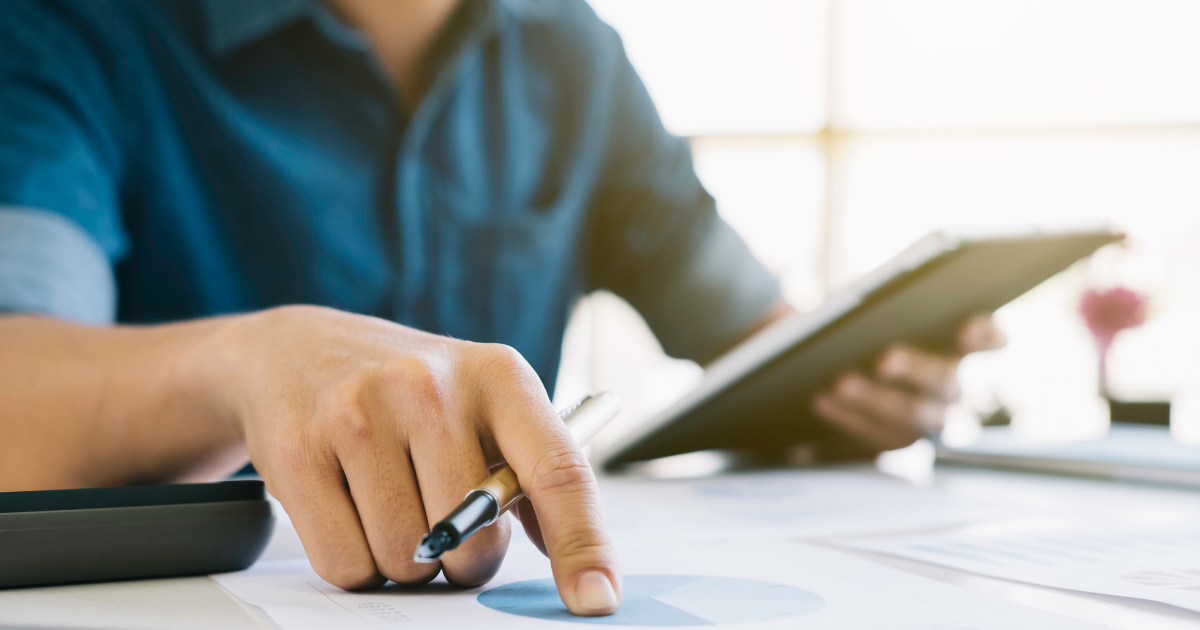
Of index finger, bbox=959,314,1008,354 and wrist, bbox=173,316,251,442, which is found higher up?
index finger, bbox=959,314,1008,354

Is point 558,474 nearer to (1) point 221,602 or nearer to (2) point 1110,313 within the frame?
(1) point 221,602

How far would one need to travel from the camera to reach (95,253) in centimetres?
66

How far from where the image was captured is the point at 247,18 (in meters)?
0.86

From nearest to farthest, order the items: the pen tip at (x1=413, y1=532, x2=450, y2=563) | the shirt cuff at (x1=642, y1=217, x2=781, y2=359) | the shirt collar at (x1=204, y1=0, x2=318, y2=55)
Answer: the pen tip at (x1=413, y1=532, x2=450, y2=563), the shirt collar at (x1=204, y1=0, x2=318, y2=55), the shirt cuff at (x1=642, y1=217, x2=781, y2=359)

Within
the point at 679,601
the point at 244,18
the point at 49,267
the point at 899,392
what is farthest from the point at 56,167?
the point at 899,392

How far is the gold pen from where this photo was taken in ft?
0.81

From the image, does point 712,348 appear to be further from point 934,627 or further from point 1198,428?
point 1198,428

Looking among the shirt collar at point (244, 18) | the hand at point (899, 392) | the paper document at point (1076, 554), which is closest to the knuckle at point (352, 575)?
the paper document at point (1076, 554)

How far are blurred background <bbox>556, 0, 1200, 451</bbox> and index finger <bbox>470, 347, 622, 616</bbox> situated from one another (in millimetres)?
2337

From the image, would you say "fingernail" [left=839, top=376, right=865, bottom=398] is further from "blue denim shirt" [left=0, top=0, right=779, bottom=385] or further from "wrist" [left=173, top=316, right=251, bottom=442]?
"wrist" [left=173, top=316, right=251, bottom=442]

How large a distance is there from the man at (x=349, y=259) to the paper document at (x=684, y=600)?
0.05 feet

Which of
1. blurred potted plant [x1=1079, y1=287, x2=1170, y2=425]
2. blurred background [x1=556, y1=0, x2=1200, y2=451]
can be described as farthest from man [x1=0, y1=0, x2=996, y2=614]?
blurred background [x1=556, y1=0, x2=1200, y2=451]

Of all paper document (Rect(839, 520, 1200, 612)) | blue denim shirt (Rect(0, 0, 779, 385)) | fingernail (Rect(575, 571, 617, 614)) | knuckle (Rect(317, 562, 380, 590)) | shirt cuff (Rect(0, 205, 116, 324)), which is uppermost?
blue denim shirt (Rect(0, 0, 779, 385))

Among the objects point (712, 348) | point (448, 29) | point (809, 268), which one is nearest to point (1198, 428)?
point (809, 268)
